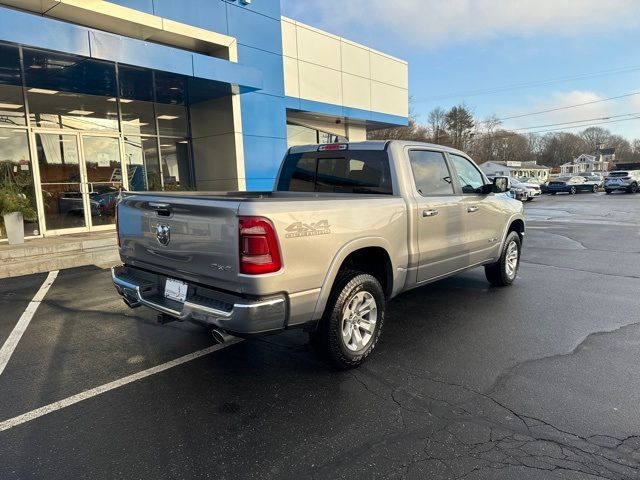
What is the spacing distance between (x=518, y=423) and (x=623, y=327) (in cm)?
267

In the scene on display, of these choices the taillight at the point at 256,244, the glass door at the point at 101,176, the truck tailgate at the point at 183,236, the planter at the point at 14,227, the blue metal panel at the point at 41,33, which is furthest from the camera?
the glass door at the point at 101,176

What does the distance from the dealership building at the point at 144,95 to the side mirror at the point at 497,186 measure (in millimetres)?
7580

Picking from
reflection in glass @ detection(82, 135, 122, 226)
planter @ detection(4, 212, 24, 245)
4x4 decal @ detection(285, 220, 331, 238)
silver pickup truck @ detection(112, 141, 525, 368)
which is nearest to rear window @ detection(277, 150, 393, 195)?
silver pickup truck @ detection(112, 141, 525, 368)

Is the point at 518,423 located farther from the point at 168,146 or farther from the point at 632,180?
the point at 632,180

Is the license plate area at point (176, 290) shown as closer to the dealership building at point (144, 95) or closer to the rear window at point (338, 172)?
the rear window at point (338, 172)

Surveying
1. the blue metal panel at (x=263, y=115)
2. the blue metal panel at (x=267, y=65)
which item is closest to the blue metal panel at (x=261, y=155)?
the blue metal panel at (x=263, y=115)

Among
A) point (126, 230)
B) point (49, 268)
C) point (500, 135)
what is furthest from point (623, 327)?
point (500, 135)

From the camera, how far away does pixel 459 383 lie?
142 inches

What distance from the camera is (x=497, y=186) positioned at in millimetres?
5820

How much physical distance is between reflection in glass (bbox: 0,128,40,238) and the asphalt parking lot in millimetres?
5856

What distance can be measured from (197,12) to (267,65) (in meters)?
2.63

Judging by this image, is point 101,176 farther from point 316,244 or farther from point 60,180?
point 316,244

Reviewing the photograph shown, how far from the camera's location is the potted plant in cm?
910

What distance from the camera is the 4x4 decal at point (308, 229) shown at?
3.19 m
